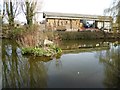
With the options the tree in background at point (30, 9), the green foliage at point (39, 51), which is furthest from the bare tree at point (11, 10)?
the green foliage at point (39, 51)

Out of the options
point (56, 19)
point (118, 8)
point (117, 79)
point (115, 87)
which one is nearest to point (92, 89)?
point (115, 87)

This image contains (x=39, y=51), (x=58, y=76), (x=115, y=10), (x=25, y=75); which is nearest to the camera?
(x=58, y=76)

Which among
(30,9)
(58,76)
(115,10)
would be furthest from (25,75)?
(30,9)

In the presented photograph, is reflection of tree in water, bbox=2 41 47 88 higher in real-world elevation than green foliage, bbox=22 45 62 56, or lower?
lower

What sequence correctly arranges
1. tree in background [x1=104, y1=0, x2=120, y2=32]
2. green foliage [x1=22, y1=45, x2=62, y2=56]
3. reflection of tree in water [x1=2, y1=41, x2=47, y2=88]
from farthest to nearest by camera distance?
tree in background [x1=104, y1=0, x2=120, y2=32], green foliage [x1=22, y1=45, x2=62, y2=56], reflection of tree in water [x1=2, y1=41, x2=47, y2=88]

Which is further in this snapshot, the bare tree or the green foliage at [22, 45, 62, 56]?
the bare tree

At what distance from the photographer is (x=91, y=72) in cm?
928

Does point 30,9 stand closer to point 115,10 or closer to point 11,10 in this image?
point 11,10

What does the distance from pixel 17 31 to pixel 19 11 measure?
239 inches

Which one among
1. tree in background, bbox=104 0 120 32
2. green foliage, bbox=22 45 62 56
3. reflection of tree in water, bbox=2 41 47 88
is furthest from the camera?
tree in background, bbox=104 0 120 32

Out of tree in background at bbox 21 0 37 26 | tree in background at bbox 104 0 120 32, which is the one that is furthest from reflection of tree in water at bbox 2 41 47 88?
tree in background at bbox 21 0 37 26

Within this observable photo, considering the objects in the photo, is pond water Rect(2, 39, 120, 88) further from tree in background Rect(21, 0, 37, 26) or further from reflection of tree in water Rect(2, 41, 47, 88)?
tree in background Rect(21, 0, 37, 26)

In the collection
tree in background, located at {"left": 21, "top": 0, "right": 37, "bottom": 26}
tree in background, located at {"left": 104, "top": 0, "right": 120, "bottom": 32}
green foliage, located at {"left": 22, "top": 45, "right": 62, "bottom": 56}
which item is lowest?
green foliage, located at {"left": 22, "top": 45, "right": 62, "bottom": 56}

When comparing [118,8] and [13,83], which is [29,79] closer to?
[13,83]
